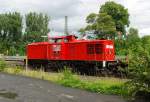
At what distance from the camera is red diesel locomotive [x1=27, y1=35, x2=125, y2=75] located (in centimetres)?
2950

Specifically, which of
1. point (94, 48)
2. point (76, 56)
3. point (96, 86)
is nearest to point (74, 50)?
point (76, 56)

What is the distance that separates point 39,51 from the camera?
3625 centimetres

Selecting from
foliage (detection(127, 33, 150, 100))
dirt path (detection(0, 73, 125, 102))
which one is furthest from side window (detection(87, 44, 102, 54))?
foliage (detection(127, 33, 150, 100))

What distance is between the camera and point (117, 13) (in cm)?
7900

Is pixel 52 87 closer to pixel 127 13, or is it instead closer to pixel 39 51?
pixel 39 51

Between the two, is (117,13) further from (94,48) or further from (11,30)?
(94,48)

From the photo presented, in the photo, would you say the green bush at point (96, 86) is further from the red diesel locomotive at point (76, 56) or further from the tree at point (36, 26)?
the tree at point (36, 26)

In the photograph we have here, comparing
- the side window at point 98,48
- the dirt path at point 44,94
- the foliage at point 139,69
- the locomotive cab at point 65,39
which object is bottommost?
the dirt path at point 44,94

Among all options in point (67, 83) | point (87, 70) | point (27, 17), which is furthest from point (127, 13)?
point (67, 83)

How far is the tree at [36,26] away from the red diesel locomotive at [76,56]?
52170mm

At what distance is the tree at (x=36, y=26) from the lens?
88.9 meters

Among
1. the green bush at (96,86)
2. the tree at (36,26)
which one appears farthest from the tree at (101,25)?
the green bush at (96,86)

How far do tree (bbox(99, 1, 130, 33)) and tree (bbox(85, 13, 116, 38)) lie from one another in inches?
161

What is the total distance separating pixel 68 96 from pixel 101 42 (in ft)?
52.5
